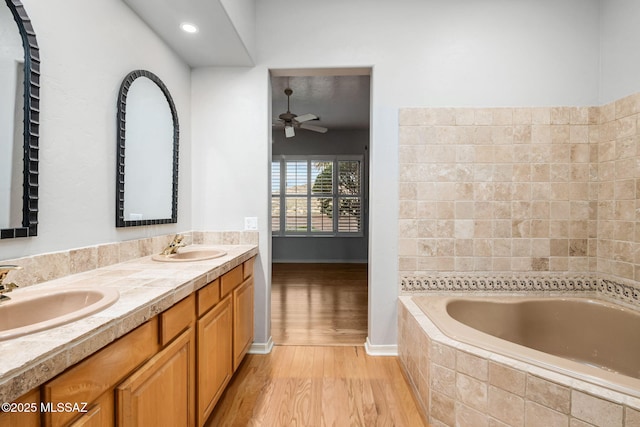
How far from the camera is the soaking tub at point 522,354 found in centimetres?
117

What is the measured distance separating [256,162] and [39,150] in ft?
4.39

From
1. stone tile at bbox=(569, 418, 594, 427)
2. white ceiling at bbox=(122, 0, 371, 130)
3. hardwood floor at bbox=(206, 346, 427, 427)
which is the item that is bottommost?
hardwood floor at bbox=(206, 346, 427, 427)

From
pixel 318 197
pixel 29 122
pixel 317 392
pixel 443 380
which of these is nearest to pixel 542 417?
pixel 443 380

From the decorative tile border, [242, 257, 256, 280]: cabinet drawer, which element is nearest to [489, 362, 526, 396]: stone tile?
the decorative tile border

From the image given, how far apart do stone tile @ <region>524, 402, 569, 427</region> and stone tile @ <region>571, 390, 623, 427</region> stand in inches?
1.9

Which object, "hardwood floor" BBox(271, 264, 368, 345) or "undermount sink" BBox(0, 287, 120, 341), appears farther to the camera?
"hardwood floor" BBox(271, 264, 368, 345)

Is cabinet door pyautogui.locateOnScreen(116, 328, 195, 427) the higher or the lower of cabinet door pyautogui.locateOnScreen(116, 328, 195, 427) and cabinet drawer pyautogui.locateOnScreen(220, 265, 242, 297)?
the lower

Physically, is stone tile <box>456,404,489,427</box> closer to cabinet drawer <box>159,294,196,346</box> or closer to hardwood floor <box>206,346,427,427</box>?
hardwood floor <box>206,346,427,427</box>

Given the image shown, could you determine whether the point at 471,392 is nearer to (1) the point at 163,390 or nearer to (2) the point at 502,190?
(1) the point at 163,390

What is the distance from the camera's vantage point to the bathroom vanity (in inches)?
25.6

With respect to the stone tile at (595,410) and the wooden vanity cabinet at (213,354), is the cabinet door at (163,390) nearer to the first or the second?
the wooden vanity cabinet at (213,354)

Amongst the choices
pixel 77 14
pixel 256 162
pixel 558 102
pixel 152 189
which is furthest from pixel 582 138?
pixel 77 14

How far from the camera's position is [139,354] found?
98 centimetres

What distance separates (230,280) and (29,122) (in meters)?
1.17
